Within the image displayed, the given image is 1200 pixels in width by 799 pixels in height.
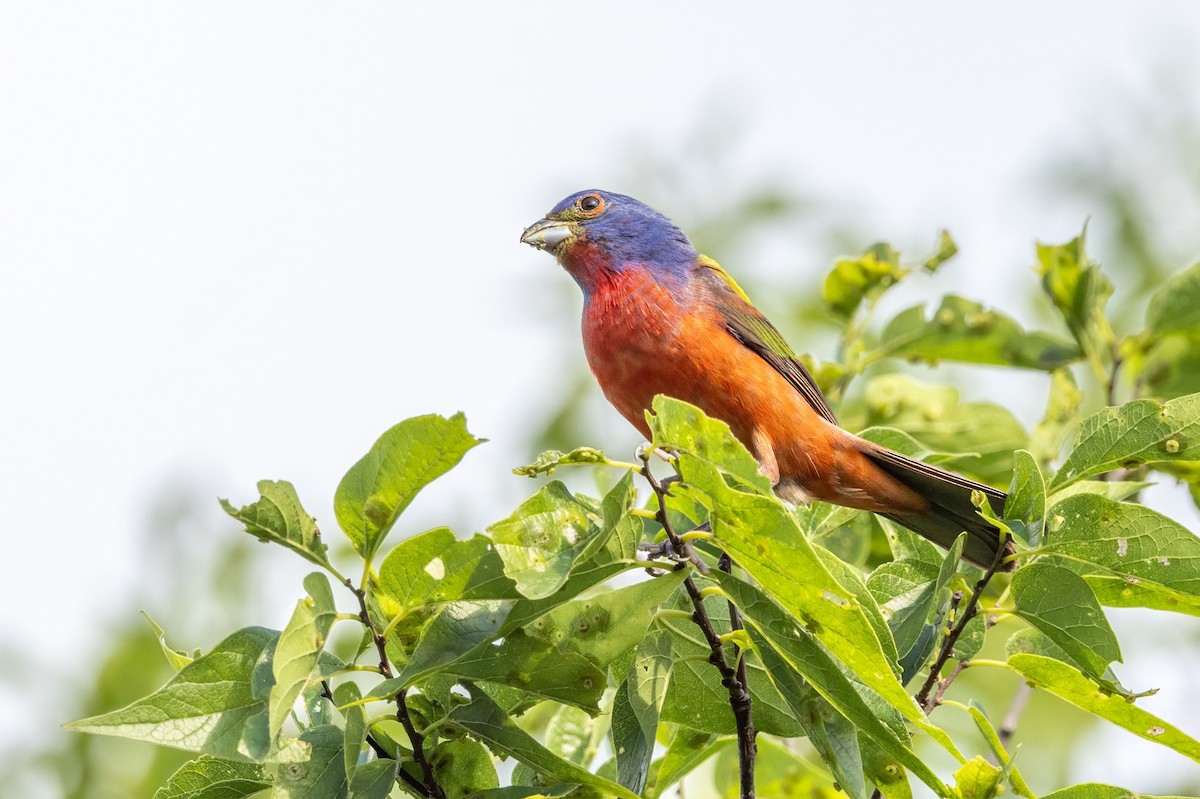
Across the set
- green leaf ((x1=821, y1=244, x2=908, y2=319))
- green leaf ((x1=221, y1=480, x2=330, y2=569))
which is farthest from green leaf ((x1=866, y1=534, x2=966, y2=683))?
green leaf ((x1=821, y1=244, x2=908, y2=319))

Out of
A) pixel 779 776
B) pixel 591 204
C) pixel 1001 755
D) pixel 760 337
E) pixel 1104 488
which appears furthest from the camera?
pixel 591 204

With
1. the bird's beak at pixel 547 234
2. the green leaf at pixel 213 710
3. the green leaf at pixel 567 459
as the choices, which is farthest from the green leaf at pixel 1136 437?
the bird's beak at pixel 547 234

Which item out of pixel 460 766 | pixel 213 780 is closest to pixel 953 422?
pixel 460 766

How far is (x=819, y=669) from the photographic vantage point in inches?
110

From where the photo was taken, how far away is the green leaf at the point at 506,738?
2.87 m

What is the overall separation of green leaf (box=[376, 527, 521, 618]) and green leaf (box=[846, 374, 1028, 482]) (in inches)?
119

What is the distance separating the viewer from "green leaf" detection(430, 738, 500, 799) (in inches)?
119

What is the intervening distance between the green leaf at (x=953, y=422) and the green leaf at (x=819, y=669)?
100 inches

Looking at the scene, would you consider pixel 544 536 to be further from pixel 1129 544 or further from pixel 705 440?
pixel 1129 544

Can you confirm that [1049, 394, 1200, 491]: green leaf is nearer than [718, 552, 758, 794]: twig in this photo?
Yes

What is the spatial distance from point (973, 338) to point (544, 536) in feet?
11.6

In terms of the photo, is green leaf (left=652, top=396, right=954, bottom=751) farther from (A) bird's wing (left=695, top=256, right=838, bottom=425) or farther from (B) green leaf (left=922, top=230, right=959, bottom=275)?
(B) green leaf (left=922, top=230, right=959, bottom=275)

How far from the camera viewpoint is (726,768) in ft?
14.6

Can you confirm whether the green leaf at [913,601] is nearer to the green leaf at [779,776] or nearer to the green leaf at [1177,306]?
the green leaf at [779,776]
